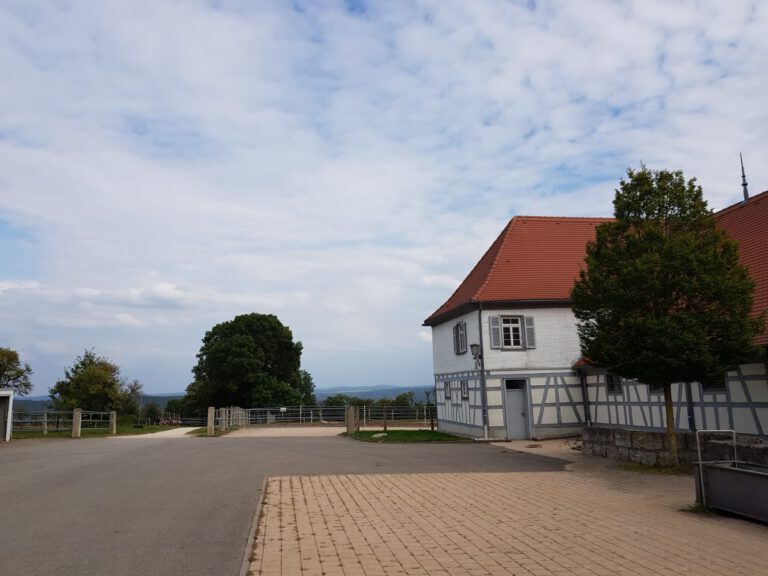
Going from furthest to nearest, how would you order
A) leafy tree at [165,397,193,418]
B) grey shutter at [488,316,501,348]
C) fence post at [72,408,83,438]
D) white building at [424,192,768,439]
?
leafy tree at [165,397,193,418], fence post at [72,408,83,438], grey shutter at [488,316,501,348], white building at [424,192,768,439]

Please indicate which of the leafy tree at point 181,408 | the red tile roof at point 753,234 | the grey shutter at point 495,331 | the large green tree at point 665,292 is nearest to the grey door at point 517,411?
the grey shutter at point 495,331

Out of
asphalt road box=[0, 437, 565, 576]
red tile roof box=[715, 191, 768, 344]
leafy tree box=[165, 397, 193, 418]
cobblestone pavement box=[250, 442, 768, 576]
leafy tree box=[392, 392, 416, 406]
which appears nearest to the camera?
cobblestone pavement box=[250, 442, 768, 576]

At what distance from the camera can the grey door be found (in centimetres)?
2291

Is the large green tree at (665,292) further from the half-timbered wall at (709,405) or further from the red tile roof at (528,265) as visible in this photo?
the red tile roof at (528,265)

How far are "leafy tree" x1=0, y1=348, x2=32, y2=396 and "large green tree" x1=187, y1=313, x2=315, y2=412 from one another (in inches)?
549

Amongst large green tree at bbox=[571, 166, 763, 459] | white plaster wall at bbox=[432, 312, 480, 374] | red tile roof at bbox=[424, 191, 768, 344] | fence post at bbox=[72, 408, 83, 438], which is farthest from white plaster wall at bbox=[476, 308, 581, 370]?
fence post at bbox=[72, 408, 83, 438]

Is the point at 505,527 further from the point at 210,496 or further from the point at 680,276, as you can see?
the point at 680,276

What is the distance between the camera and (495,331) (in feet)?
75.9

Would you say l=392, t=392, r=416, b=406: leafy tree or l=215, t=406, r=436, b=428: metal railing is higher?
l=392, t=392, r=416, b=406: leafy tree

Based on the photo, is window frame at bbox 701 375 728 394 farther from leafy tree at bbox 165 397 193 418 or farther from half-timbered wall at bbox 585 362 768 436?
leafy tree at bbox 165 397 193 418

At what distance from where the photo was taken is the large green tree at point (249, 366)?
154 ft

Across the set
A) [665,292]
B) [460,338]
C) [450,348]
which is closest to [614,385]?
[460,338]

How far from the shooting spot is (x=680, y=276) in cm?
1233

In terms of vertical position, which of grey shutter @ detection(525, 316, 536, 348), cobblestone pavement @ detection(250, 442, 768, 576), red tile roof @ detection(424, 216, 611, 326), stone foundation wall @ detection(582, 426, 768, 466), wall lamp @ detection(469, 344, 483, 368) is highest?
red tile roof @ detection(424, 216, 611, 326)
